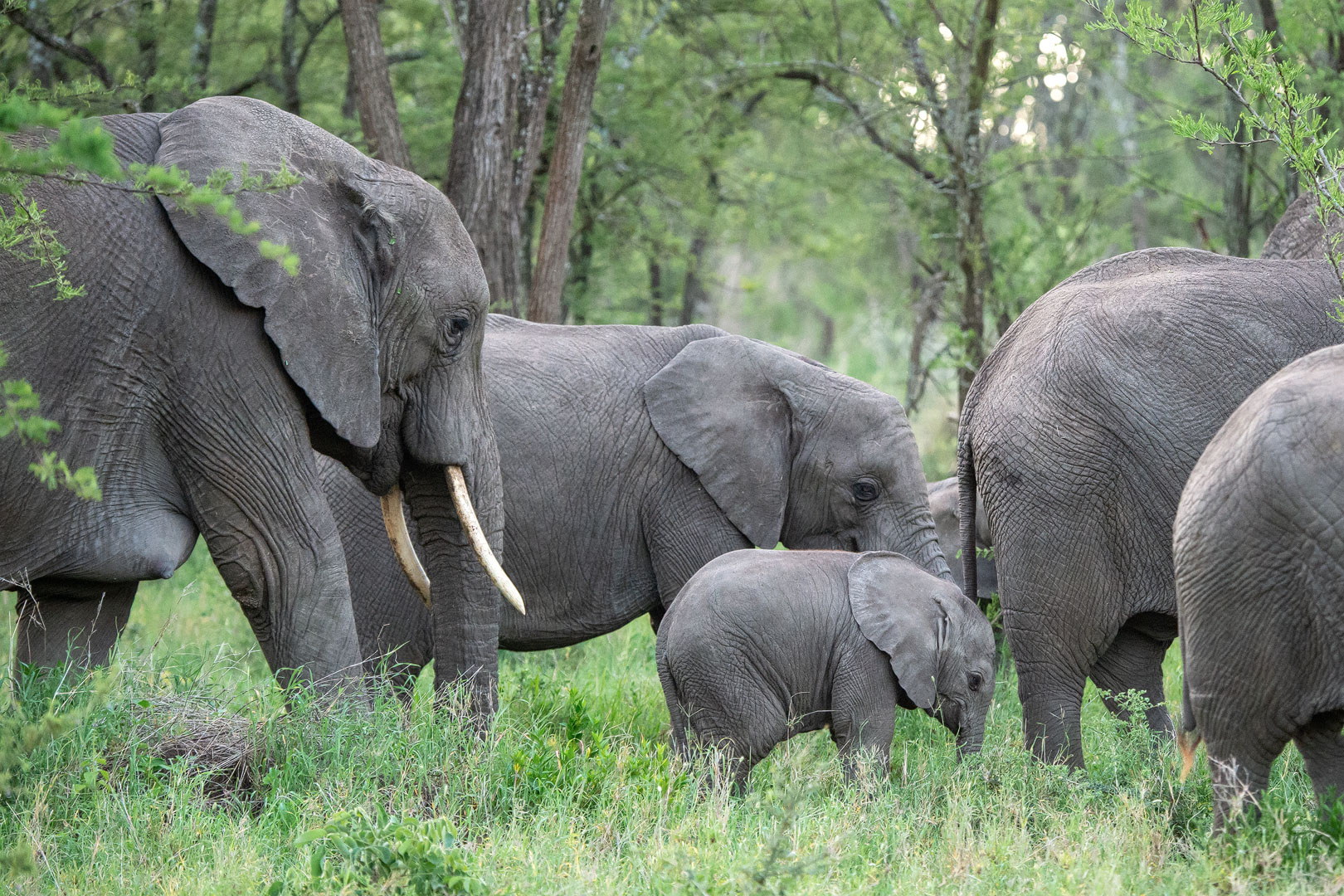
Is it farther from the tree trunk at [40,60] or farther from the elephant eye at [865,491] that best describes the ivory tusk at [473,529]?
the tree trunk at [40,60]

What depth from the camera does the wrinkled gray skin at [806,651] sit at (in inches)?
198

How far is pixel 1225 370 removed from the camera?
4875 mm

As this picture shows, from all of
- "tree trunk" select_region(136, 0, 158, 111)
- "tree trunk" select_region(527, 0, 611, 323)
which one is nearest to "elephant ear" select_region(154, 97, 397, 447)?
"tree trunk" select_region(527, 0, 611, 323)

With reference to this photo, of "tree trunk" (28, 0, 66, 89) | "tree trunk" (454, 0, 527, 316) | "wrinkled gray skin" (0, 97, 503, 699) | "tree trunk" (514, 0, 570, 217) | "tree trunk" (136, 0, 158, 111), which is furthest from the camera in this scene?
"tree trunk" (28, 0, 66, 89)

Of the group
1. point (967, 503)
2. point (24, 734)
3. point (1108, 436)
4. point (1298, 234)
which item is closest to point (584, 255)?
point (967, 503)

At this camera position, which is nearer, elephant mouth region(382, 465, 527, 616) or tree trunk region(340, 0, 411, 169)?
elephant mouth region(382, 465, 527, 616)

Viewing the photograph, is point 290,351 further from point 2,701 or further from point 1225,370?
point 1225,370

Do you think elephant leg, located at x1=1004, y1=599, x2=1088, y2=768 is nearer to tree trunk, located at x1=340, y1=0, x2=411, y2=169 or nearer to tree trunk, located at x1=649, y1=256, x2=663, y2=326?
tree trunk, located at x1=340, y1=0, x2=411, y2=169

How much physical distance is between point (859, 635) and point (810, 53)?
303 inches

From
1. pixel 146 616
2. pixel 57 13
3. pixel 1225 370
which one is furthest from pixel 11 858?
pixel 57 13

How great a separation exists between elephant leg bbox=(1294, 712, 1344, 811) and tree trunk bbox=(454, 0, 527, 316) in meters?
5.19

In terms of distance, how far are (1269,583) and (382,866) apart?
7.65 ft

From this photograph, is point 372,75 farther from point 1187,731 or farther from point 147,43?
point 1187,731

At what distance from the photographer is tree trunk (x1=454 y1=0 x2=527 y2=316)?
762 cm
